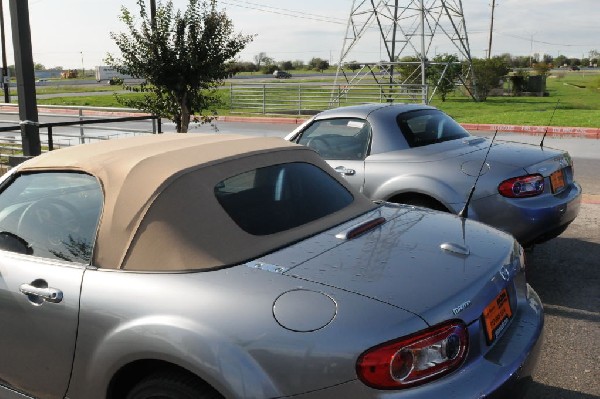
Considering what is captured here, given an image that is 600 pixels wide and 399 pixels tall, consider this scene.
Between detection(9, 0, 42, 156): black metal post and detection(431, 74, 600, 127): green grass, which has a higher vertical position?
detection(9, 0, 42, 156): black metal post

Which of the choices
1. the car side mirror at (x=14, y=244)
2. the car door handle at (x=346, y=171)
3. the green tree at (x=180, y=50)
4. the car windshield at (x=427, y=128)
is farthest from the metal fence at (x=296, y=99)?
the car side mirror at (x=14, y=244)

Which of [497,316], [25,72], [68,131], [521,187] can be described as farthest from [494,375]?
[68,131]

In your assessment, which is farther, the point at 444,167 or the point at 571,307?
the point at 444,167

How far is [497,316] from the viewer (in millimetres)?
2592

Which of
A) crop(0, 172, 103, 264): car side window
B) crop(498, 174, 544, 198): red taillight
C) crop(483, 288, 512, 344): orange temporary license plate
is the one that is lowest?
crop(483, 288, 512, 344): orange temporary license plate

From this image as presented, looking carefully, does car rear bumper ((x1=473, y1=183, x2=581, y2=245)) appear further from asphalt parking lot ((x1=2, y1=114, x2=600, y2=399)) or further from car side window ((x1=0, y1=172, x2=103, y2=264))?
car side window ((x1=0, y1=172, x2=103, y2=264))

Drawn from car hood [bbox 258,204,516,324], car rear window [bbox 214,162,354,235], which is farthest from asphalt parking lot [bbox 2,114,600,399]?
car rear window [bbox 214,162,354,235]

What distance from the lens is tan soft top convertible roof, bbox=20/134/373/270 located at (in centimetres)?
258

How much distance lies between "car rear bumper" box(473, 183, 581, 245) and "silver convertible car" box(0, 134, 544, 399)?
1829 millimetres

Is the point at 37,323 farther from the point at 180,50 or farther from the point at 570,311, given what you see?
the point at 180,50

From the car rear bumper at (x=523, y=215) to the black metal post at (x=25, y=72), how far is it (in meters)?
5.73

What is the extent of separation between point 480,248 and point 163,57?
8.04 m

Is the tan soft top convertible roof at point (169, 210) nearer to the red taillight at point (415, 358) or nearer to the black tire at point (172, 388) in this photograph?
the black tire at point (172, 388)

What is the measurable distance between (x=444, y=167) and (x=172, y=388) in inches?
144
